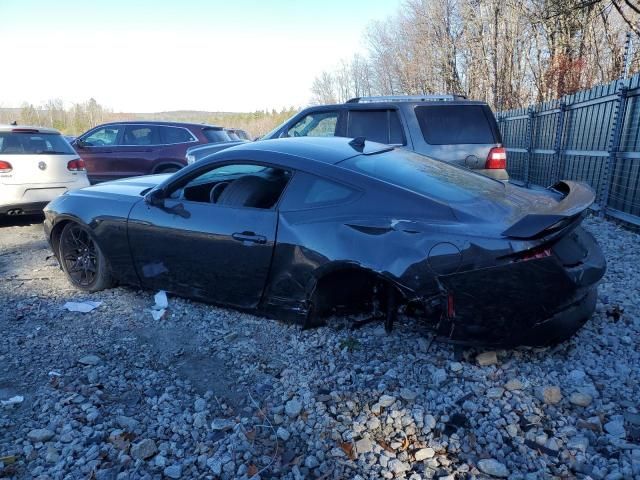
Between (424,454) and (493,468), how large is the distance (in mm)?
310

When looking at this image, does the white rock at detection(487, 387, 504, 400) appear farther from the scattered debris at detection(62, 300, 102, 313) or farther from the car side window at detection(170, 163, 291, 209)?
the scattered debris at detection(62, 300, 102, 313)

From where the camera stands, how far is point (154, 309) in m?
3.81

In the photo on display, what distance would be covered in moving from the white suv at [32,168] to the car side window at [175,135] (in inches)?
100

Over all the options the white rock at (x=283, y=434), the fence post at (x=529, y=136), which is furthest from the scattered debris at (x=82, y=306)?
the fence post at (x=529, y=136)

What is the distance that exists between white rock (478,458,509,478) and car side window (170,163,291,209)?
6.73 feet

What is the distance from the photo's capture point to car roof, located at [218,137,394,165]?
329cm

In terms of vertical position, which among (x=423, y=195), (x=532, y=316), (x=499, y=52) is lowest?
(x=532, y=316)

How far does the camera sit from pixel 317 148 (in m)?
3.46

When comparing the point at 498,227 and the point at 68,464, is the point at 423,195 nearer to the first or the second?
the point at 498,227

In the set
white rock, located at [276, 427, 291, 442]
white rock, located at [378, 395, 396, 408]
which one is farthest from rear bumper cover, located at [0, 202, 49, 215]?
white rock, located at [378, 395, 396, 408]

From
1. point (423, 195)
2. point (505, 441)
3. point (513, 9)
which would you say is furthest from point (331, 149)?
point (513, 9)

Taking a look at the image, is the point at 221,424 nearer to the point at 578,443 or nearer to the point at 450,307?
the point at 450,307

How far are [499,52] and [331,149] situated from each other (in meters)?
21.0

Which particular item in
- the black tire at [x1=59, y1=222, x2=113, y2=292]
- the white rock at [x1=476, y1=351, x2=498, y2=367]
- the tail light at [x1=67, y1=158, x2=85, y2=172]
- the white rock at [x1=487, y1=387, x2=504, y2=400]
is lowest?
the white rock at [x1=487, y1=387, x2=504, y2=400]
